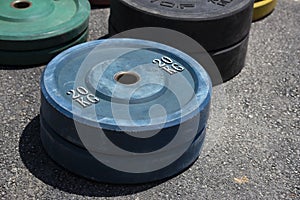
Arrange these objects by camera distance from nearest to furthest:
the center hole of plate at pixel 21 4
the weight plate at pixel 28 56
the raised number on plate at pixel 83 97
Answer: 1. the raised number on plate at pixel 83 97
2. the weight plate at pixel 28 56
3. the center hole of plate at pixel 21 4

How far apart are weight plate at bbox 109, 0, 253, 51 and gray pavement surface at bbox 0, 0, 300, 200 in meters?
0.39

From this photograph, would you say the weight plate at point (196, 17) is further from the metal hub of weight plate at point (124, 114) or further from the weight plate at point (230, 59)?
the metal hub of weight plate at point (124, 114)

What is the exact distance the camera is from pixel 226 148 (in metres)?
3.73

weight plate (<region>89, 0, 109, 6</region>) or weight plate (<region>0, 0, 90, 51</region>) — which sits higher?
weight plate (<region>0, 0, 90, 51</region>)

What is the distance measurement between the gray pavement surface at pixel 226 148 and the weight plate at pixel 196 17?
392 millimetres

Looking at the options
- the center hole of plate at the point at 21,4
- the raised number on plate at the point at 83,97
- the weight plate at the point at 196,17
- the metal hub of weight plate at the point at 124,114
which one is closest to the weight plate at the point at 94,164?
the metal hub of weight plate at the point at 124,114

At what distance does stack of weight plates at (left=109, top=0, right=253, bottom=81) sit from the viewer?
3.93 m

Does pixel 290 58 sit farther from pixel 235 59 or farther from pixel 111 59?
pixel 111 59

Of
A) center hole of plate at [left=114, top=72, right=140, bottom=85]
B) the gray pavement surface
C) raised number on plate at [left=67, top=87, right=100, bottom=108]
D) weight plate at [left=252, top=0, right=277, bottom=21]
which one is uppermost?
raised number on plate at [left=67, top=87, right=100, bottom=108]

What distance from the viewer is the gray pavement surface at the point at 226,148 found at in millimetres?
3369

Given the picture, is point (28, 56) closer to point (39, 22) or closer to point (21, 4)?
point (39, 22)

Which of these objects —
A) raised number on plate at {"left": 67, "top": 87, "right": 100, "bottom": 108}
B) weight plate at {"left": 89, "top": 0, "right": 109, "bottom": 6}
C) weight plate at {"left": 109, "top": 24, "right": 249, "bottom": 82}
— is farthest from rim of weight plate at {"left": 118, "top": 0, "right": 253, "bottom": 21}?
weight plate at {"left": 89, "top": 0, "right": 109, "bottom": 6}

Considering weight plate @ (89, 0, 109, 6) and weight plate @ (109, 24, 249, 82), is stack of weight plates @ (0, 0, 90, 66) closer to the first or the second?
weight plate @ (109, 24, 249, 82)

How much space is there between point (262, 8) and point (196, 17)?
4.44 ft
